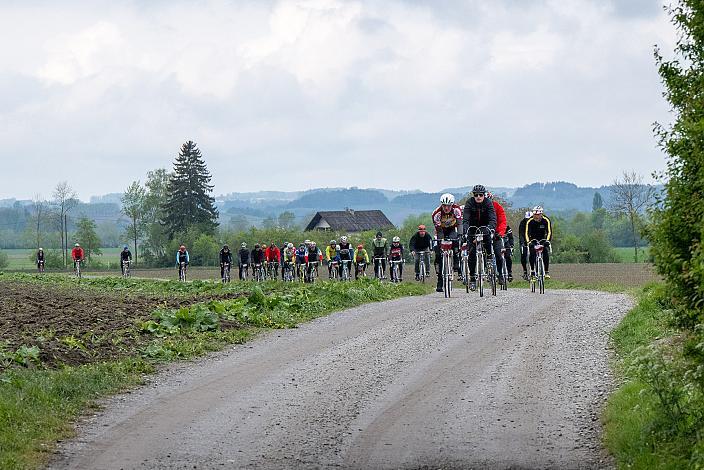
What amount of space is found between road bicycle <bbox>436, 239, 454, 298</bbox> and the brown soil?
6.15 metres

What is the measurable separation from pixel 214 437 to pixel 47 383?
10.5ft

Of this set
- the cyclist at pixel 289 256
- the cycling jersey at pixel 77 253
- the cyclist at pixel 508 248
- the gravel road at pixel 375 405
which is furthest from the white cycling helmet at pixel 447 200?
the cycling jersey at pixel 77 253

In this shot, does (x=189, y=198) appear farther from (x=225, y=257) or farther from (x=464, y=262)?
(x=464, y=262)

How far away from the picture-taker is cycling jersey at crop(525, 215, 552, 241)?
2681cm

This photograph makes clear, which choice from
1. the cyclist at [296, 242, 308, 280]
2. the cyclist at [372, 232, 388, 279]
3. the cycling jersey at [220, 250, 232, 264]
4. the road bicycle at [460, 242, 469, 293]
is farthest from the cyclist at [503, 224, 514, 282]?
the cycling jersey at [220, 250, 232, 264]

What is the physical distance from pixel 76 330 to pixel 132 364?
17.2ft

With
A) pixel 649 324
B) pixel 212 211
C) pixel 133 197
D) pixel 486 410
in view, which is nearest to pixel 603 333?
pixel 649 324

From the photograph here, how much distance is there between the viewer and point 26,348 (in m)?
15.1

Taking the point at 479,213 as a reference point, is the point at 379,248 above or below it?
below

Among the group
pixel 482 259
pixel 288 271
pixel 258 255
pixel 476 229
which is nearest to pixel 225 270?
pixel 258 255

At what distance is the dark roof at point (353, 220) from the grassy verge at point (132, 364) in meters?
125

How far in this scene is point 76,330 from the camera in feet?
64.1

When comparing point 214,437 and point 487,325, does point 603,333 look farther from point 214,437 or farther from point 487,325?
point 214,437

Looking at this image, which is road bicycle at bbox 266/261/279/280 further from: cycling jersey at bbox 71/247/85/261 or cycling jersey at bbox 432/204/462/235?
cycling jersey at bbox 432/204/462/235
